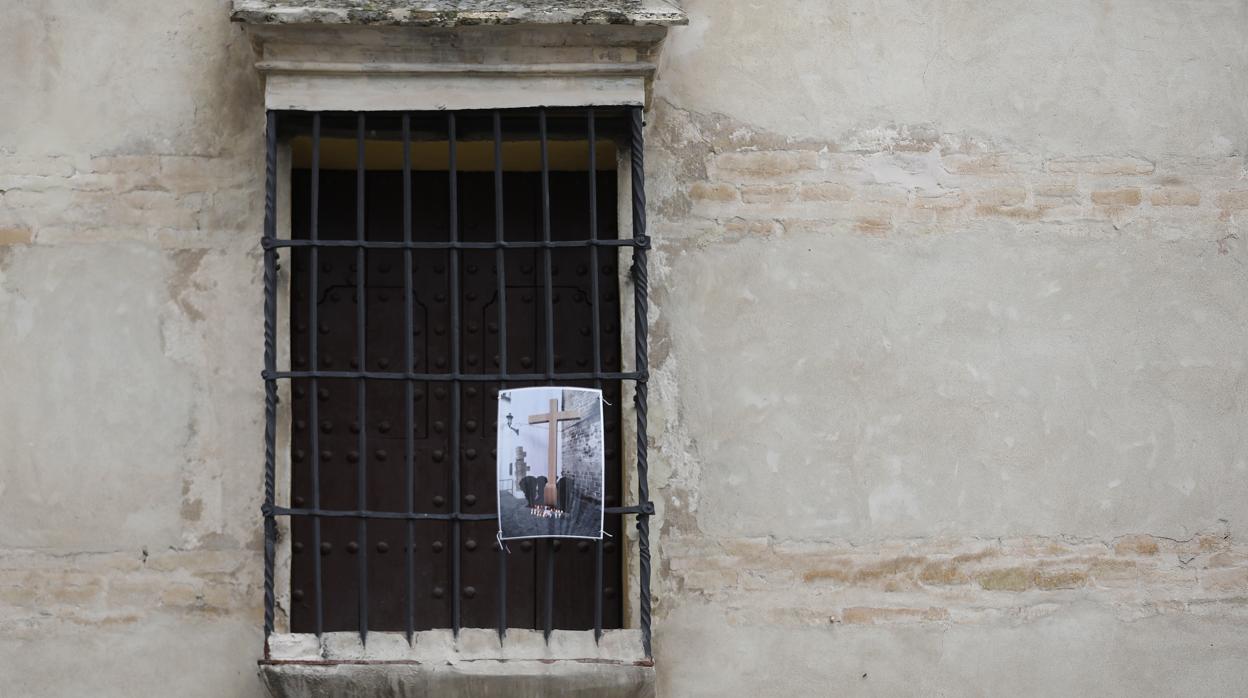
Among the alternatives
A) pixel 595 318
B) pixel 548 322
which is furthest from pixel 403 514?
pixel 595 318

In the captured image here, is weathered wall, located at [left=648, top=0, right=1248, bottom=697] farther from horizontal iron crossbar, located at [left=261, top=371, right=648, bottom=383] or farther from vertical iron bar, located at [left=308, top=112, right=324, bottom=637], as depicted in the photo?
vertical iron bar, located at [left=308, top=112, right=324, bottom=637]

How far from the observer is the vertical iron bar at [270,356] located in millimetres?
3654

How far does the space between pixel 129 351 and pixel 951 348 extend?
7.24ft

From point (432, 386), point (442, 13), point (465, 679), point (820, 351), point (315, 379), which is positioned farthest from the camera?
point (432, 386)

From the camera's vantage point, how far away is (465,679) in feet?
11.8

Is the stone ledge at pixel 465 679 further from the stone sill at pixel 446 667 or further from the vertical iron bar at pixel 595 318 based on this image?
the vertical iron bar at pixel 595 318

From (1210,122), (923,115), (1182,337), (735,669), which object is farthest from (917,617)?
(1210,122)

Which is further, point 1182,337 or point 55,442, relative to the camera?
point 1182,337

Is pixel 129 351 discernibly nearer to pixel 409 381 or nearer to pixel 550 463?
pixel 409 381

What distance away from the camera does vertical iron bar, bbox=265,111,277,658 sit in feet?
12.0

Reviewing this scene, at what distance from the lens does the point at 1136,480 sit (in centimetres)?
396

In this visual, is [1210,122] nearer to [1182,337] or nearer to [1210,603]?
[1182,337]

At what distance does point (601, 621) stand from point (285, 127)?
5.10 ft

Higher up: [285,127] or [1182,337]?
[285,127]
